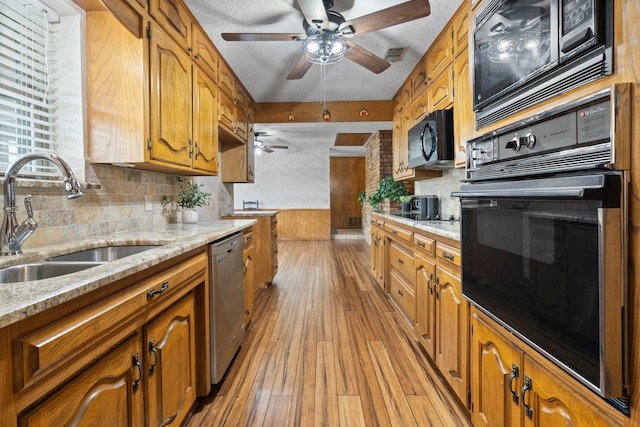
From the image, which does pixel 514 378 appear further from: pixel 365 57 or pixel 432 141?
pixel 365 57

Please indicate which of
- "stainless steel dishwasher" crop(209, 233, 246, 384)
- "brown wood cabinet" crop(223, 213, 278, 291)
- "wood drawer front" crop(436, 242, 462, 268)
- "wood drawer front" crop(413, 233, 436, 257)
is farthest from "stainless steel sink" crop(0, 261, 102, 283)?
"brown wood cabinet" crop(223, 213, 278, 291)

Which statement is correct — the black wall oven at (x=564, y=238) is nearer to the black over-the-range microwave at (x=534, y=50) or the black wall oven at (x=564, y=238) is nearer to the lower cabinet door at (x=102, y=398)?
the black over-the-range microwave at (x=534, y=50)

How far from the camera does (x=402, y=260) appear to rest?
2668mm

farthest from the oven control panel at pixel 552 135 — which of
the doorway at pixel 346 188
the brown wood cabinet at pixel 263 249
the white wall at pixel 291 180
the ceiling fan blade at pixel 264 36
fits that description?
the doorway at pixel 346 188

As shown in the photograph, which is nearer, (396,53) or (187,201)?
(187,201)

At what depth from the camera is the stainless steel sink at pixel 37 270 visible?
1.05 metres

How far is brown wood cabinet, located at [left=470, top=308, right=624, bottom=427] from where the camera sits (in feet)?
2.51

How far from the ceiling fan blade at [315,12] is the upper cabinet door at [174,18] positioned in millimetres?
808

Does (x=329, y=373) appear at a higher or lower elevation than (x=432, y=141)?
lower

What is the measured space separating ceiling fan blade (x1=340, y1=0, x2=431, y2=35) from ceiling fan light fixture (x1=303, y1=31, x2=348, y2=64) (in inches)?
5.3

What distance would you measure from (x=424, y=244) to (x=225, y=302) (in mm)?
1355

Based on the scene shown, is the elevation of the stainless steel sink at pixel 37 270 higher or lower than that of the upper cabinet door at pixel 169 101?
lower

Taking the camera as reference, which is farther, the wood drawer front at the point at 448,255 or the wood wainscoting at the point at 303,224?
the wood wainscoting at the point at 303,224

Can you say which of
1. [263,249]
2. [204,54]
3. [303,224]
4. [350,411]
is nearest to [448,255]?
[350,411]
